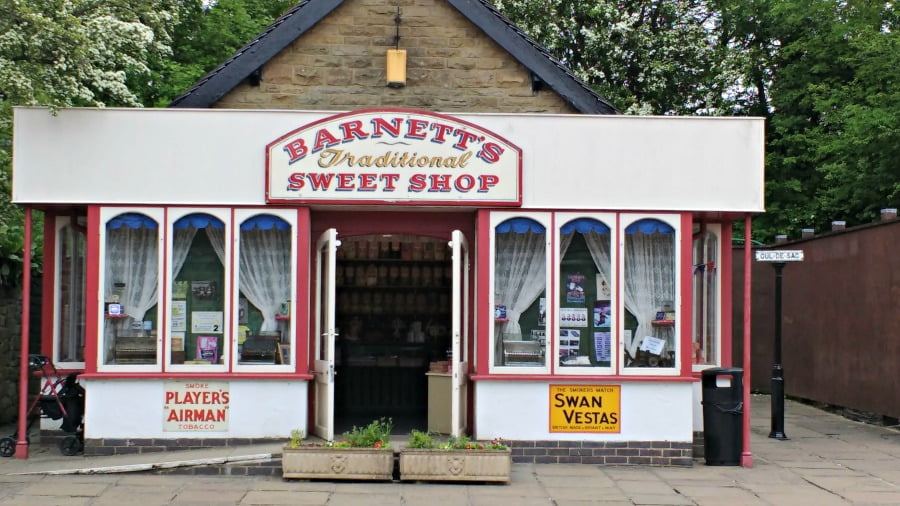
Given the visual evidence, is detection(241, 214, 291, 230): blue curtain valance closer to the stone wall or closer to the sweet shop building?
the sweet shop building

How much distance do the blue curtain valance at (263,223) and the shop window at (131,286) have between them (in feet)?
3.14

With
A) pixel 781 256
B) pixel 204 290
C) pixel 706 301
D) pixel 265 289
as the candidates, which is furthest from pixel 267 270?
pixel 781 256

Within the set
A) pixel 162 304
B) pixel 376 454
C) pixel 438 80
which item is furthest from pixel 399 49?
pixel 376 454

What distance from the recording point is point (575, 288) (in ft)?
38.8

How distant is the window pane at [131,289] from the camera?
11539 millimetres

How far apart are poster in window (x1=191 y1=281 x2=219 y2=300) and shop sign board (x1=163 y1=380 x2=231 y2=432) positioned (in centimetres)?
96

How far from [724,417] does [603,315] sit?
174 centimetres

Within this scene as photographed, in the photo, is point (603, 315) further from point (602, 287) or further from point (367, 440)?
point (367, 440)

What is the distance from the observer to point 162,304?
455 inches

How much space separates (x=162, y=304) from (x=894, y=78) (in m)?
16.5

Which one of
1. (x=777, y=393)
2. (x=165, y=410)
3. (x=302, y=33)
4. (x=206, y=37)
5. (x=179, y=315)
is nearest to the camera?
(x=165, y=410)

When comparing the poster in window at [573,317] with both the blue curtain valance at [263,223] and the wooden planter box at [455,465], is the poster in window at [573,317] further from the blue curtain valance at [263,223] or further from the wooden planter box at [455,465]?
the blue curtain valance at [263,223]

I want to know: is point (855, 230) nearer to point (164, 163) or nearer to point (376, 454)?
point (376, 454)

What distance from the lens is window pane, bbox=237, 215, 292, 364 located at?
11.7 metres
